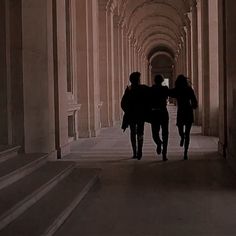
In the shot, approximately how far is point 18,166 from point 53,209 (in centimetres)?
152

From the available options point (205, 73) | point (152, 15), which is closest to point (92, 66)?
point (205, 73)

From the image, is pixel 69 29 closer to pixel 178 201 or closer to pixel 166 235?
pixel 178 201

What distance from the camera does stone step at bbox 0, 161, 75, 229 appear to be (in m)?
5.61

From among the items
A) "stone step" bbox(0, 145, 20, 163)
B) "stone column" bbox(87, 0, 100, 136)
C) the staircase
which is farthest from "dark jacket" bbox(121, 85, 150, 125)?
"stone column" bbox(87, 0, 100, 136)

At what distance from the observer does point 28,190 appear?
6.61 m

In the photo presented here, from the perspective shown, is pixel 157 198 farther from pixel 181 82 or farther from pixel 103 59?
pixel 103 59

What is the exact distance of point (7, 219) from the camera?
5.41 metres

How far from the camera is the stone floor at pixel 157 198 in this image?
5703 millimetres

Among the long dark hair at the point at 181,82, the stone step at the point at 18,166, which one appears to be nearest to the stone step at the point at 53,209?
the stone step at the point at 18,166

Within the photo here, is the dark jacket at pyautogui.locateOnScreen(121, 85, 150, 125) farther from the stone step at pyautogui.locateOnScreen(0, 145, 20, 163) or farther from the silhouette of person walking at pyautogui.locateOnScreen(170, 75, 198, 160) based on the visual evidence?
the stone step at pyautogui.locateOnScreen(0, 145, 20, 163)

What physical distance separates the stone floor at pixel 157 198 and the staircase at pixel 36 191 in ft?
0.57

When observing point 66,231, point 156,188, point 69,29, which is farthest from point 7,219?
point 69,29

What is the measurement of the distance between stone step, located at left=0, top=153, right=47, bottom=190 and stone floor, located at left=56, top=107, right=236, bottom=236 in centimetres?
95

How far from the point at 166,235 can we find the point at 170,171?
14.1 ft
